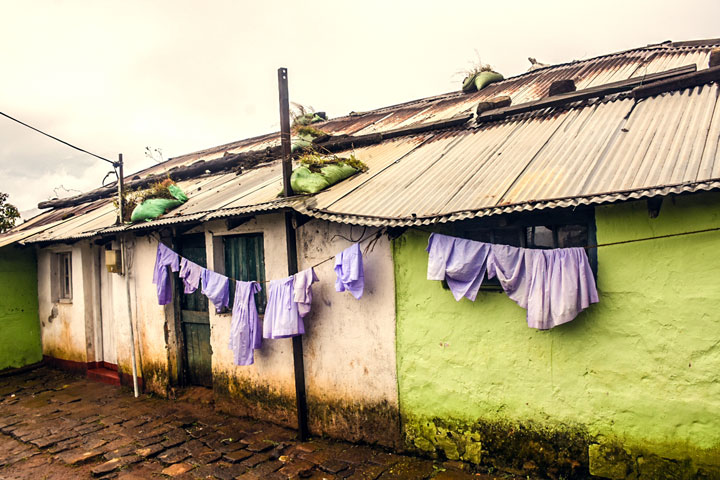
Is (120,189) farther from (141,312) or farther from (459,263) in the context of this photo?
(459,263)

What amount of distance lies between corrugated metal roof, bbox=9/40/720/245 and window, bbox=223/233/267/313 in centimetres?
63

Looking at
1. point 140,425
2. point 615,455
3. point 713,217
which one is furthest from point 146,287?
point 713,217

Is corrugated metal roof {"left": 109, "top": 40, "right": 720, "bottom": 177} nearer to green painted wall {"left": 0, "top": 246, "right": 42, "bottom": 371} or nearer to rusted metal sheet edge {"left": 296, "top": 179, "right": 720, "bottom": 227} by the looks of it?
rusted metal sheet edge {"left": 296, "top": 179, "right": 720, "bottom": 227}

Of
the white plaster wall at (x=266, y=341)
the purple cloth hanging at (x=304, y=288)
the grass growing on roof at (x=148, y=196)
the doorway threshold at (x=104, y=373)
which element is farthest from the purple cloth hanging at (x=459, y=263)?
the doorway threshold at (x=104, y=373)

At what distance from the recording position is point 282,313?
229 inches

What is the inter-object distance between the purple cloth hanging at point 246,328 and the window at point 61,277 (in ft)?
22.0

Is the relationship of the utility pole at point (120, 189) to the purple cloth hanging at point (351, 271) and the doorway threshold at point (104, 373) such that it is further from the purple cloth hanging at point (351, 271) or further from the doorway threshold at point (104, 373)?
the purple cloth hanging at point (351, 271)

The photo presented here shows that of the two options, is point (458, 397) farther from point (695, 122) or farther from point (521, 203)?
point (695, 122)

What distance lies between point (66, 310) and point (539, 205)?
35.2 feet

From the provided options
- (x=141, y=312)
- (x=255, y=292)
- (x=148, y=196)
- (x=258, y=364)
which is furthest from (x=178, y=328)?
(x=255, y=292)

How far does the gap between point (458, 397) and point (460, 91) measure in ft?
24.0

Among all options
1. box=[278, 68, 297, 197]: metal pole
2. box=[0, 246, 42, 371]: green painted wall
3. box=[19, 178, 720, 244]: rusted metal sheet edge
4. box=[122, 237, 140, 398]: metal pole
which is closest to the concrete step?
box=[122, 237, 140, 398]: metal pole

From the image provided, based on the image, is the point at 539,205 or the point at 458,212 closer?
the point at 539,205

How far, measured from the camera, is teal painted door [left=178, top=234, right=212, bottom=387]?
25.7 feet
